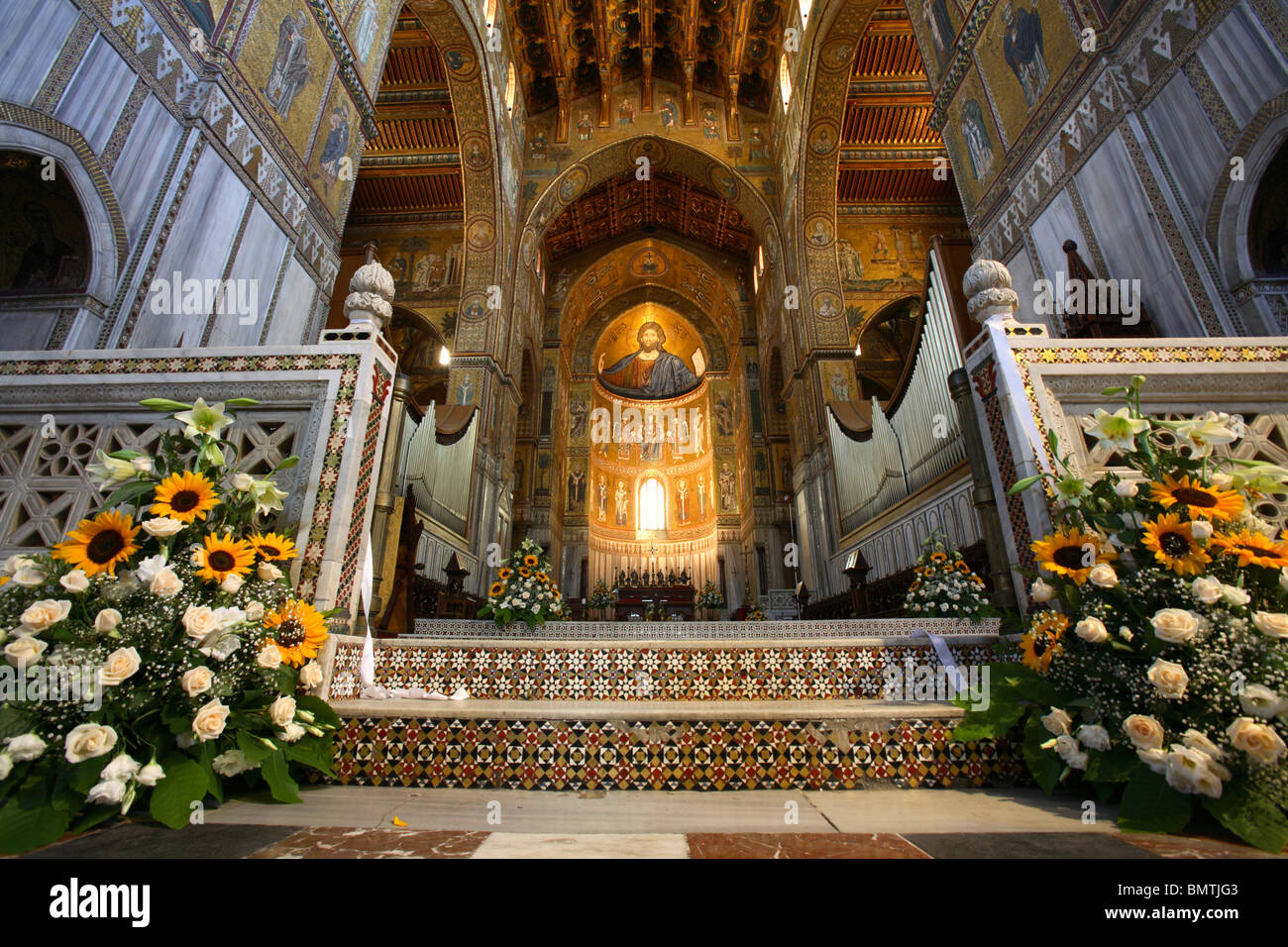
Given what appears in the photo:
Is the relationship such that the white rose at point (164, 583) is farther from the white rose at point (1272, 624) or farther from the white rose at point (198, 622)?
the white rose at point (1272, 624)

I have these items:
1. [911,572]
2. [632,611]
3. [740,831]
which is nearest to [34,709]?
[740,831]

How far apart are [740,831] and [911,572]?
4.29m

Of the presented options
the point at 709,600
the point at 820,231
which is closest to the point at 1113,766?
the point at 709,600

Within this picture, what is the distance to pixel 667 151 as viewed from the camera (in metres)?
14.0

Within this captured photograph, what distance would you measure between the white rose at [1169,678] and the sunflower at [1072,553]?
1.25ft

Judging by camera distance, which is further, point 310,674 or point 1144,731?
point 310,674

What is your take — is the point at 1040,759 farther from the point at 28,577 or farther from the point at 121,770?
the point at 28,577

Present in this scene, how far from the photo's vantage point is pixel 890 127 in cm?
1227

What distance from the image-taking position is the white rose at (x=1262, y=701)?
4.23 feet

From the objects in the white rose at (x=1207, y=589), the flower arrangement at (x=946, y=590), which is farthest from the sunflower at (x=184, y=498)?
the flower arrangement at (x=946, y=590)

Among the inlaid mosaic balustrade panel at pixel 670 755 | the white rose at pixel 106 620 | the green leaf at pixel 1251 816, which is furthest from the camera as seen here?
the inlaid mosaic balustrade panel at pixel 670 755

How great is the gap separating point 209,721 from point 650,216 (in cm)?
1829

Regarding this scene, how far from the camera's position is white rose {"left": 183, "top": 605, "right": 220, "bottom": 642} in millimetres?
1499

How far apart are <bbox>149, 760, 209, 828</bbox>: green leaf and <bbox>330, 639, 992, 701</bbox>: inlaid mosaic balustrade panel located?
43.1 inches
